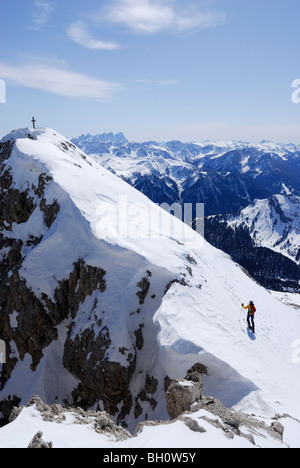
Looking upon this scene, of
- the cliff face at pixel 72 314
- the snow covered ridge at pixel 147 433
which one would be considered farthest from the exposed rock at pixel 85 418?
the cliff face at pixel 72 314

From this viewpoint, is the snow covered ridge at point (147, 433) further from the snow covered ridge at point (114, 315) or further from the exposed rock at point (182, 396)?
the snow covered ridge at point (114, 315)

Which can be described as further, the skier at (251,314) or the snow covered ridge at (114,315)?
the skier at (251,314)

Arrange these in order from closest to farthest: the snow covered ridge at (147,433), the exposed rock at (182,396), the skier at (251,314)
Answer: the snow covered ridge at (147,433), the exposed rock at (182,396), the skier at (251,314)

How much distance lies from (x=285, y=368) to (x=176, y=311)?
10.5 metres

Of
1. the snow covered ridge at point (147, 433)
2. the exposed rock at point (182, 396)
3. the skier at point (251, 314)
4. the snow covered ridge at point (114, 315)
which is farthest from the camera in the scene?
the skier at point (251, 314)

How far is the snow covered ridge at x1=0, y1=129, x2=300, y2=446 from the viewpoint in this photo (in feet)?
76.8

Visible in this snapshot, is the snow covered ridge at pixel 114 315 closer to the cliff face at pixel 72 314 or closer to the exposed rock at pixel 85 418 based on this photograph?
the cliff face at pixel 72 314

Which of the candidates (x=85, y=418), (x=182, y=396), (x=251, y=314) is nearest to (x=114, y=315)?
(x=251, y=314)

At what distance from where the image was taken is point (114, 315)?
2906 cm

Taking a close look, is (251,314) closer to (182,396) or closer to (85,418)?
(182,396)

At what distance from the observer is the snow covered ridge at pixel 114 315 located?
76.8ft

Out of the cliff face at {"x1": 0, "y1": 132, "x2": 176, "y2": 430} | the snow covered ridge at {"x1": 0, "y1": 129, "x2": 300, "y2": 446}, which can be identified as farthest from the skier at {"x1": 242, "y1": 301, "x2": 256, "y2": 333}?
the cliff face at {"x1": 0, "y1": 132, "x2": 176, "y2": 430}
